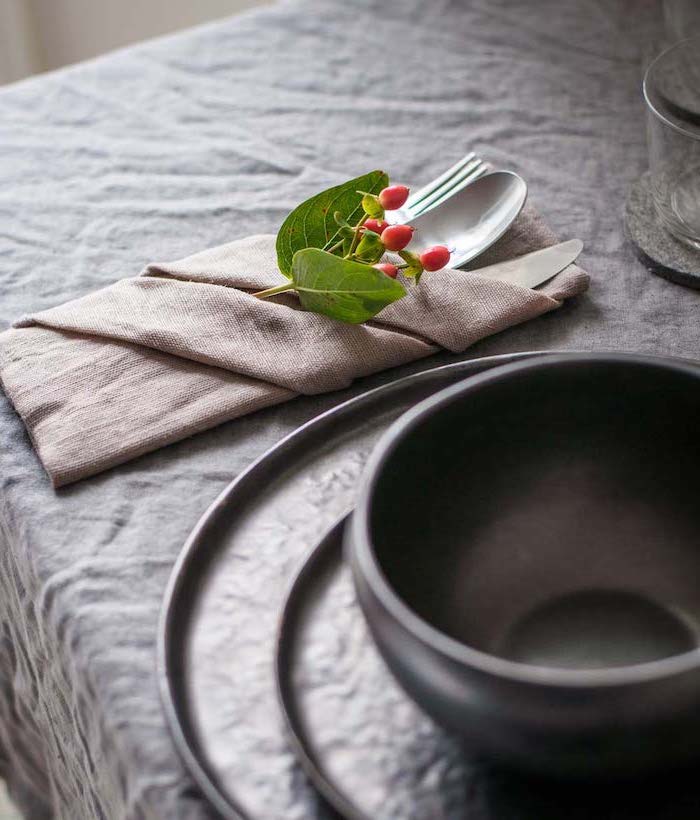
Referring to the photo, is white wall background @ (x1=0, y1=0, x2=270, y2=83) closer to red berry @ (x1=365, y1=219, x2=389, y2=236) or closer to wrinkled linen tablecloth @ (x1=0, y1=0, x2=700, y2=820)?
wrinkled linen tablecloth @ (x1=0, y1=0, x2=700, y2=820)

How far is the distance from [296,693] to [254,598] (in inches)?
1.9

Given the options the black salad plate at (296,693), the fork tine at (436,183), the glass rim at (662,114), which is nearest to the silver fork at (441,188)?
the fork tine at (436,183)

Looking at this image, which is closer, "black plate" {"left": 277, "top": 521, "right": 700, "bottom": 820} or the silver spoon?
"black plate" {"left": 277, "top": 521, "right": 700, "bottom": 820}

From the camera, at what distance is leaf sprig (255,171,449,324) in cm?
55

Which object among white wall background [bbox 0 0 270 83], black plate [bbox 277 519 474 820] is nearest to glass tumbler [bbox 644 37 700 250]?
black plate [bbox 277 519 474 820]

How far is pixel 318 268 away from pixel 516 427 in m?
0.16

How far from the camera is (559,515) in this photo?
17.9 inches

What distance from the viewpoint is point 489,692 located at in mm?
317

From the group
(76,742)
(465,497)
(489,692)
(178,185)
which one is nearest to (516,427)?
(465,497)

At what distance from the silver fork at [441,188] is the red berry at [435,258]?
85 mm

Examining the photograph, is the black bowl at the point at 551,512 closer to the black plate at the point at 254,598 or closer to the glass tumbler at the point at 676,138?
the black plate at the point at 254,598

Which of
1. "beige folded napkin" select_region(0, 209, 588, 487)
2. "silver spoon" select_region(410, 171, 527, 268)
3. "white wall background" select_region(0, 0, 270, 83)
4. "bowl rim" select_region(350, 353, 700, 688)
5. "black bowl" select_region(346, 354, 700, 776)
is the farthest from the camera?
"white wall background" select_region(0, 0, 270, 83)

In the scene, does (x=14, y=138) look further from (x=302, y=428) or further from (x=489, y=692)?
(x=489, y=692)

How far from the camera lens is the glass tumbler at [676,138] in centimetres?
62
